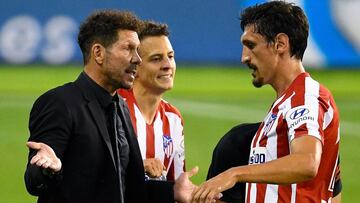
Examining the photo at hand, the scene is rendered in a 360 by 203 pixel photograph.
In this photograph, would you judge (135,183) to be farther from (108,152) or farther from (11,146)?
(11,146)

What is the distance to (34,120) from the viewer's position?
4094 mm

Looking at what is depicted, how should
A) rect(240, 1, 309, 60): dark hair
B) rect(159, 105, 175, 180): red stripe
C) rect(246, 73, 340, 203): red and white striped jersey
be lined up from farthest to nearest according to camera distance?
rect(159, 105, 175, 180): red stripe → rect(240, 1, 309, 60): dark hair → rect(246, 73, 340, 203): red and white striped jersey

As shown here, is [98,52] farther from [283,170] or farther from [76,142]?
[283,170]

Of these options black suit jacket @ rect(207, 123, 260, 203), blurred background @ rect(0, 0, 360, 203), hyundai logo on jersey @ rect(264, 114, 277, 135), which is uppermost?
blurred background @ rect(0, 0, 360, 203)

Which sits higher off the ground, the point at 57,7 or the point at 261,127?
the point at 57,7

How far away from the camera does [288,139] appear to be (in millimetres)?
3945

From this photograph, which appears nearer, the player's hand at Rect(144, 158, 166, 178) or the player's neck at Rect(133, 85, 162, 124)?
the player's hand at Rect(144, 158, 166, 178)

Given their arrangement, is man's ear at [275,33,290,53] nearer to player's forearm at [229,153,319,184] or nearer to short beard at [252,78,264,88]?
short beard at [252,78,264,88]

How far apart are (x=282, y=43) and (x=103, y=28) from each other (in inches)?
33.5

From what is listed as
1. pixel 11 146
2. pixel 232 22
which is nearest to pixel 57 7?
pixel 232 22

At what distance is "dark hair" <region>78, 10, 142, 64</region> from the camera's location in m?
4.52

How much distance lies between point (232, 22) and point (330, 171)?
785 centimetres

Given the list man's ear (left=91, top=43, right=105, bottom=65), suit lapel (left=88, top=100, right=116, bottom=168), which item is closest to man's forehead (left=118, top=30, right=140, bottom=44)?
man's ear (left=91, top=43, right=105, bottom=65)

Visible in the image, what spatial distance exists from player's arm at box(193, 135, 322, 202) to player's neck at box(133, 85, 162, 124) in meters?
1.97
